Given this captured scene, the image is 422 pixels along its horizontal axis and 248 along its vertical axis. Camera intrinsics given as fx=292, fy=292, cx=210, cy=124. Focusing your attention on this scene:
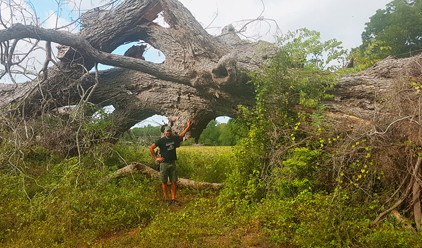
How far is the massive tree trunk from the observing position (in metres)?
9.00

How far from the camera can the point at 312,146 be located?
258 inches

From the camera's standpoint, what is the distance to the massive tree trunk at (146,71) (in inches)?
354

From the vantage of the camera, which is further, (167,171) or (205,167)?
(205,167)

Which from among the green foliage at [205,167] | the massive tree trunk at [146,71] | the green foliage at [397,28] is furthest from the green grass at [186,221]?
the green foliage at [397,28]

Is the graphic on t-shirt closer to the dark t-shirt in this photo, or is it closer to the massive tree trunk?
the dark t-shirt

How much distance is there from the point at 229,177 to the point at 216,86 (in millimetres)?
3078

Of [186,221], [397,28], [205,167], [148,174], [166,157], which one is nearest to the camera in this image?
[186,221]

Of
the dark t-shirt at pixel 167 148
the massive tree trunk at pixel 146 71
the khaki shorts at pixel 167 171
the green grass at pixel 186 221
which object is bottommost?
the green grass at pixel 186 221

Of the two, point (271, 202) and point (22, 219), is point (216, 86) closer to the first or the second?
point (271, 202)

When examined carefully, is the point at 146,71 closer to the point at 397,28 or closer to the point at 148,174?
the point at 148,174

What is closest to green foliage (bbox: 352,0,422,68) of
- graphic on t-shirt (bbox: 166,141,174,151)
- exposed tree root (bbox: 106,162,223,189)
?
exposed tree root (bbox: 106,162,223,189)

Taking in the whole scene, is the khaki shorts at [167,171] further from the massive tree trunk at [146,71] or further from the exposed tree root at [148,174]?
the massive tree trunk at [146,71]

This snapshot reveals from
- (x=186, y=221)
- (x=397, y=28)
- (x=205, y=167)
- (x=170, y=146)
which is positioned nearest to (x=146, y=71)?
(x=170, y=146)

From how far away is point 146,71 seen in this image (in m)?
9.75
